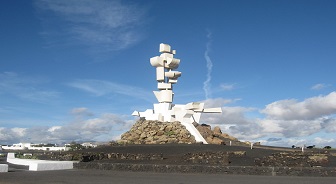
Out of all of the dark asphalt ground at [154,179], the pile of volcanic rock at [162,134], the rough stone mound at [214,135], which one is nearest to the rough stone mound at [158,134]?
the pile of volcanic rock at [162,134]

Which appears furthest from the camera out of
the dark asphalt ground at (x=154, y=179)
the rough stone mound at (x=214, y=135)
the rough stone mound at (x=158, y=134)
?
the rough stone mound at (x=214, y=135)

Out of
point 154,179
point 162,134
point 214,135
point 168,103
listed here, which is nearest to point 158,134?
point 162,134

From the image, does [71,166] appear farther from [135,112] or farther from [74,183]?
[135,112]

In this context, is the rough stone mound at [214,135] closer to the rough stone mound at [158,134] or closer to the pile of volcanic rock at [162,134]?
the pile of volcanic rock at [162,134]

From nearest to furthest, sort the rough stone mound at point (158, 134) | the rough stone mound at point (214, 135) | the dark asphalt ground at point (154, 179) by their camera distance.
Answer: the dark asphalt ground at point (154, 179)
the rough stone mound at point (158, 134)
the rough stone mound at point (214, 135)

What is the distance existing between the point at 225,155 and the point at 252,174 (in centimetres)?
349

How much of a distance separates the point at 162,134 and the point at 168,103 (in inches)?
163

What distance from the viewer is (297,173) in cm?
1773

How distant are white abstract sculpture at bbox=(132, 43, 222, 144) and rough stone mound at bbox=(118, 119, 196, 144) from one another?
1188 mm

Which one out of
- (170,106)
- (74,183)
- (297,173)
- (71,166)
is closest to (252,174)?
(297,173)

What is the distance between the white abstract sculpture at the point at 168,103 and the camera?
39.5 meters

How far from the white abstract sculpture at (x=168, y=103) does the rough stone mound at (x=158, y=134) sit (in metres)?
1.19

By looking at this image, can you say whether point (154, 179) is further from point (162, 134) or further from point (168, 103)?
point (168, 103)

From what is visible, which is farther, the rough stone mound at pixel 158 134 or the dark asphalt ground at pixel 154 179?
the rough stone mound at pixel 158 134
